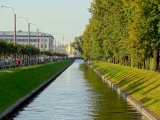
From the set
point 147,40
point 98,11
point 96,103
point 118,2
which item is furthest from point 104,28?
point 96,103

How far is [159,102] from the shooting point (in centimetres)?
2188

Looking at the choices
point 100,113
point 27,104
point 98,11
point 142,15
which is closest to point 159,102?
point 100,113

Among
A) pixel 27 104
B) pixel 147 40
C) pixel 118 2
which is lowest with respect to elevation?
pixel 27 104

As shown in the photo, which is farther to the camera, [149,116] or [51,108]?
[51,108]

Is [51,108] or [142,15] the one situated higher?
[142,15]

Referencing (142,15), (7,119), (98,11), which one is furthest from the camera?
(98,11)

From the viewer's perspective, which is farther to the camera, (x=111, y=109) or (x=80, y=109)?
(x=111, y=109)

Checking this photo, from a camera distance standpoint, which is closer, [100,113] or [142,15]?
[100,113]

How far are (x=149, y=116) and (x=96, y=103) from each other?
7425mm

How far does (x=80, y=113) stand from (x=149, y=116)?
3.88 m

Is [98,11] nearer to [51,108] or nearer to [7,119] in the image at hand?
[51,108]

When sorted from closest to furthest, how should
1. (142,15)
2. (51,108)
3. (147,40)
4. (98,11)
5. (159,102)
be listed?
(159,102)
(51,108)
(142,15)
(147,40)
(98,11)

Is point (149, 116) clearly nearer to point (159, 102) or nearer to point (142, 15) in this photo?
point (159, 102)

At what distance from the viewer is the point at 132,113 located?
2212cm
